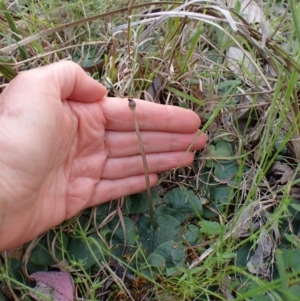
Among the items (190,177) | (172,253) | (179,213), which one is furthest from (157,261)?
(190,177)

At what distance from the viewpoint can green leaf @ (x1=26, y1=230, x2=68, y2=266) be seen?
1203 millimetres

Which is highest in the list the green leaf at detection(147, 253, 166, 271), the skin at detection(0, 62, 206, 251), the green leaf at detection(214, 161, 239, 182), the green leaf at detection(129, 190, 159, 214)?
the skin at detection(0, 62, 206, 251)

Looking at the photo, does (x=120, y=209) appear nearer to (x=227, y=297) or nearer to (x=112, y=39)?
(x=227, y=297)

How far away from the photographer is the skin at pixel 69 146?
3.50 feet

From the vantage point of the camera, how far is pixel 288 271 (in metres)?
1.04

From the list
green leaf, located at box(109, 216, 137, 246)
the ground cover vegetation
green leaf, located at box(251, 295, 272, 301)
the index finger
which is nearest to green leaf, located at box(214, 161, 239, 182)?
the ground cover vegetation

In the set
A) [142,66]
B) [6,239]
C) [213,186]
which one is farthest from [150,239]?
[142,66]

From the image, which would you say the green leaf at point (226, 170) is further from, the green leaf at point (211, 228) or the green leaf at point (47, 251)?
the green leaf at point (47, 251)

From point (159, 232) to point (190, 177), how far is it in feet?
0.58

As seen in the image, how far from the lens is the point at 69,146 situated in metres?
1.21

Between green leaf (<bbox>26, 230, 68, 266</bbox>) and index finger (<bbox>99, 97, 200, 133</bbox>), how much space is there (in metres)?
0.30

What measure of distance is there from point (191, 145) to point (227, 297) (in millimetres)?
367

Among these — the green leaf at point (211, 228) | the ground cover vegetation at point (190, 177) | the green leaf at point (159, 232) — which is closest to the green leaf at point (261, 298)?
the ground cover vegetation at point (190, 177)

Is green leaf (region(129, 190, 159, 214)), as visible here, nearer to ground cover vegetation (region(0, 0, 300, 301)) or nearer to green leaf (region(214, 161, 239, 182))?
ground cover vegetation (region(0, 0, 300, 301))
